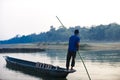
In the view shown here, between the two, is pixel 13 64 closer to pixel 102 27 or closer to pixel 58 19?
pixel 58 19

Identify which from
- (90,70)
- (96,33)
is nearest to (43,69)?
(90,70)

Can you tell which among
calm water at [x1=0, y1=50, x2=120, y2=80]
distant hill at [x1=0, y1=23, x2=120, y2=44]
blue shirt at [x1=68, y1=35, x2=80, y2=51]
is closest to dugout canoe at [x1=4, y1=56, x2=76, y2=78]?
calm water at [x1=0, y1=50, x2=120, y2=80]

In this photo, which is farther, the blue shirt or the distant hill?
the distant hill

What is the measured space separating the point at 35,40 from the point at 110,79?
153 m

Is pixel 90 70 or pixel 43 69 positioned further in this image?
pixel 90 70

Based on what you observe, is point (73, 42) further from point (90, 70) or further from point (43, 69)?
point (90, 70)

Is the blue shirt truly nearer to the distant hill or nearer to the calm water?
the calm water

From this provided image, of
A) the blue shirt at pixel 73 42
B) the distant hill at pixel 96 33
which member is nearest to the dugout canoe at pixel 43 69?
the blue shirt at pixel 73 42

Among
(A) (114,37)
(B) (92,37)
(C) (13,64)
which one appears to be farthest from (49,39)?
(C) (13,64)

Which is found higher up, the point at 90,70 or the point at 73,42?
the point at 73,42

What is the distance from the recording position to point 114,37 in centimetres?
11856

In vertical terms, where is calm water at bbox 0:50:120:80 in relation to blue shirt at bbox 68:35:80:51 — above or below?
below

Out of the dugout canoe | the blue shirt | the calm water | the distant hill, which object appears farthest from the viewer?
the distant hill

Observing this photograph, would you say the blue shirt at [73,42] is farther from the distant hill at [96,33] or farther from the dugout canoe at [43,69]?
the distant hill at [96,33]
